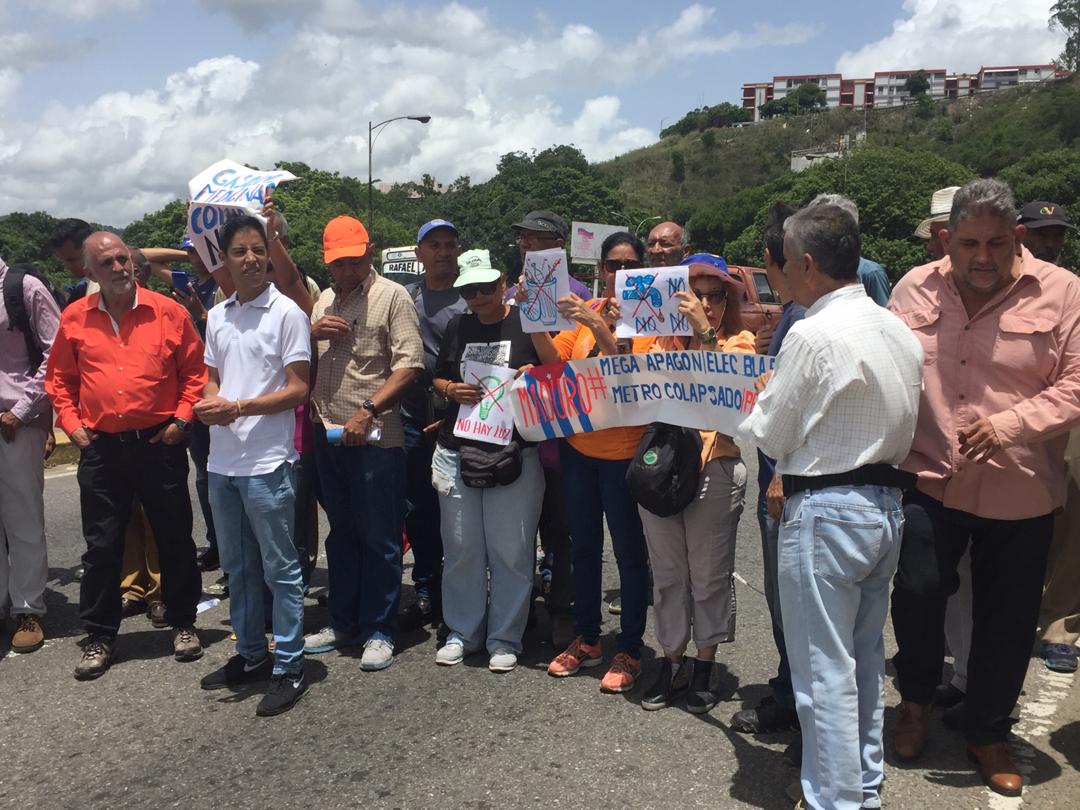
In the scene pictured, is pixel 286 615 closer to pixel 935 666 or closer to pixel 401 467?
pixel 401 467

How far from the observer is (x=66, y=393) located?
455 centimetres

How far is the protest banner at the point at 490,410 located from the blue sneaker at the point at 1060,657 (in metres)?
2.90

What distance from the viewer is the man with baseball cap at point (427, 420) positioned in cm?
496

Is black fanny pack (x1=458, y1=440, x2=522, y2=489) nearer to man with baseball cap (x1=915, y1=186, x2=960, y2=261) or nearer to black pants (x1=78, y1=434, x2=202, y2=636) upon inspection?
black pants (x1=78, y1=434, x2=202, y2=636)

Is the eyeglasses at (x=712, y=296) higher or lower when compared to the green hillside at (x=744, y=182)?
lower

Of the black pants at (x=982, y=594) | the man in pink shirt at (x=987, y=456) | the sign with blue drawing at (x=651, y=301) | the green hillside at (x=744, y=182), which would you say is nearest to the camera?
the man in pink shirt at (x=987, y=456)

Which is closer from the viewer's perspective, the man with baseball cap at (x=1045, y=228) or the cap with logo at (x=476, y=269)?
the cap with logo at (x=476, y=269)

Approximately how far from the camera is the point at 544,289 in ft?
13.4

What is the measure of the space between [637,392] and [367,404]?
135cm

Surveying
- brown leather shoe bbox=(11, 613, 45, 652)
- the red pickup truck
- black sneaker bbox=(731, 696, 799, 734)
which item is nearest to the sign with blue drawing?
black sneaker bbox=(731, 696, 799, 734)

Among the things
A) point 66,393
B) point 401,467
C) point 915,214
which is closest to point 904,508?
point 401,467

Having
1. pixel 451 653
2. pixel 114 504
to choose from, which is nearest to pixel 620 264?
pixel 451 653

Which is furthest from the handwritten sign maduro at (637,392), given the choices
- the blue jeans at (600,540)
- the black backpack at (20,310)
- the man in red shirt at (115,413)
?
the black backpack at (20,310)

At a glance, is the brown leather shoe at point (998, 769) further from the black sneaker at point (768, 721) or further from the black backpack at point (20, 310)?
the black backpack at point (20, 310)
